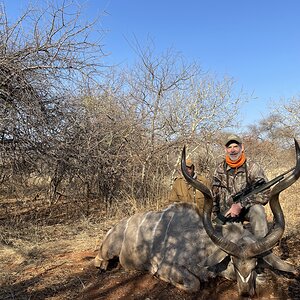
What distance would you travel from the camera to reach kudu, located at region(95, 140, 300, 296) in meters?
3.20

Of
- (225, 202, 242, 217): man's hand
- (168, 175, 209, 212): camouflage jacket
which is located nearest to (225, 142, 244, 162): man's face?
(225, 202, 242, 217): man's hand

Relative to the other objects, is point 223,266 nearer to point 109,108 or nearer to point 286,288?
point 286,288

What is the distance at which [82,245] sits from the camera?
5461 millimetres

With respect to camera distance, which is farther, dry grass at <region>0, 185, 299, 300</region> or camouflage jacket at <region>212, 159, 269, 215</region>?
camouflage jacket at <region>212, 159, 269, 215</region>

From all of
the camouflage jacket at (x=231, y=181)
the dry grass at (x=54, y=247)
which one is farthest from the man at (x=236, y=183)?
the dry grass at (x=54, y=247)

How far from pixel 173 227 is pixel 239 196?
0.83 m

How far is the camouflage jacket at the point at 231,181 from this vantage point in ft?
13.9

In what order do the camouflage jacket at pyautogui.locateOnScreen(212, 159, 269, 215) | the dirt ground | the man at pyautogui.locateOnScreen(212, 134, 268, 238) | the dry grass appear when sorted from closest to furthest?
1. the dirt ground
2. the dry grass
3. the man at pyautogui.locateOnScreen(212, 134, 268, 238)
4. the camouflage jacket at pyautogui.locateOnScreen(212, 159, 269, 215)

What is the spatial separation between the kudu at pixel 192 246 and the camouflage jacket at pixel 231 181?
0.35 metres

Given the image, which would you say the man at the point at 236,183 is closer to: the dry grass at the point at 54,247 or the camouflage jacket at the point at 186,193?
the dry grass at the point at 54,247

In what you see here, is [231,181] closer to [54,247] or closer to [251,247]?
[251,247]

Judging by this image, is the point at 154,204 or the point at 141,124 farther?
the point at 141,124

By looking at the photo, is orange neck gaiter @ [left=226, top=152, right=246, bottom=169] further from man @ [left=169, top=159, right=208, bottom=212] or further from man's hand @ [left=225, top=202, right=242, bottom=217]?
man @ [left=169, top=159, right=208, bottom=212]

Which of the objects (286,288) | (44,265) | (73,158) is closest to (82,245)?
(44,265)
